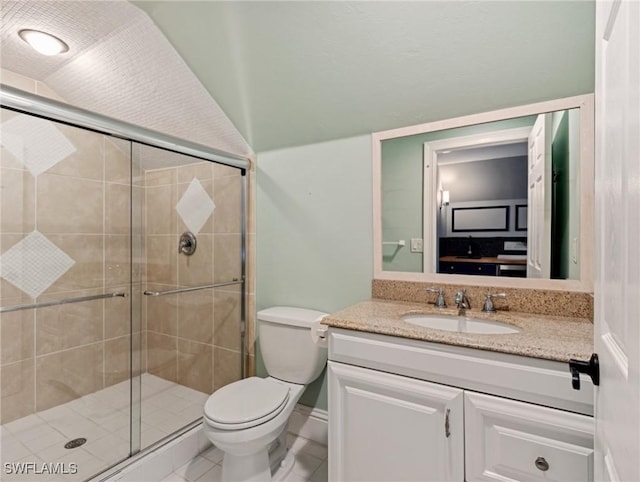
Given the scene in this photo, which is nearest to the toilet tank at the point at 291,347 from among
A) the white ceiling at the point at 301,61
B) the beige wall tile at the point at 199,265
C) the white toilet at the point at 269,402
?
the white toilet at the point at 269,402

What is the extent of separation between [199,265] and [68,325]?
87cm

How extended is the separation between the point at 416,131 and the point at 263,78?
2.84 ft

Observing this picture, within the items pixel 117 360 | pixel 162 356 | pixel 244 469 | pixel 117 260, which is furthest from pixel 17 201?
pixel 244 469

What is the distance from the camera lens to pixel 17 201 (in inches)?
65.3

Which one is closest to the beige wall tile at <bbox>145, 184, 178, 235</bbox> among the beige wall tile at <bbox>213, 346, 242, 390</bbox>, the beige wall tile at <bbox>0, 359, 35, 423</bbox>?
the beige wall tile at <bbox>213, 346, 242, 390</bbox>

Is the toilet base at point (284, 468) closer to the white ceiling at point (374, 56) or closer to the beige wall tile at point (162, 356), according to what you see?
the beige wall tile at point (162, 356)

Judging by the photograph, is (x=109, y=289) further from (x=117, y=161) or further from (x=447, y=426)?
(x=447, y=426)

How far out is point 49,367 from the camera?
1.92 m

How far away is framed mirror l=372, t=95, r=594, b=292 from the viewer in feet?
4.37

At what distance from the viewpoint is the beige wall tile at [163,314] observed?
1853mm

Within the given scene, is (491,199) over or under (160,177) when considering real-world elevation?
under

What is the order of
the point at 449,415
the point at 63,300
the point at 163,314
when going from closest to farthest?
the point at 449,415
the point at 63,300
the point at 163,314

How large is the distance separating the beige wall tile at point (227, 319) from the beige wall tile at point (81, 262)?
0.70 metres

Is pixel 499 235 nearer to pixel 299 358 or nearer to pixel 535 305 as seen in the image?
pixel 535 305
